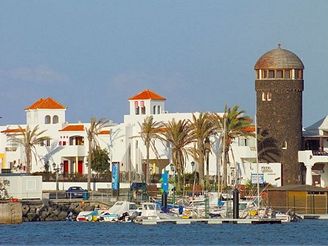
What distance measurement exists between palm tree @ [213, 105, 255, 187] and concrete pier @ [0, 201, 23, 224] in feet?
85.2

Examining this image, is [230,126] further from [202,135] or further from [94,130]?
[94,130]

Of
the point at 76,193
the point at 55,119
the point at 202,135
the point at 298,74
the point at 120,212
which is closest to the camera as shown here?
the point at 120,212

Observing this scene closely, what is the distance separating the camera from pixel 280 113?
135625mm

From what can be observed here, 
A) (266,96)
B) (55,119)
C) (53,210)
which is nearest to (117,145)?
(55,119)

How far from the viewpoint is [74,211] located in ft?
397

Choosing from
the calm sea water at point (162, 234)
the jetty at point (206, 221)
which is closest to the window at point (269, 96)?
the calm sea water at point (162, 234)

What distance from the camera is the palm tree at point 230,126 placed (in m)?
132

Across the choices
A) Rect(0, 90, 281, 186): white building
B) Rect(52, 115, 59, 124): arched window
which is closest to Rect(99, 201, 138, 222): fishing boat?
Rect(0, 90, 281, 186): white building

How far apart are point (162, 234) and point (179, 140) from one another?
115 ft

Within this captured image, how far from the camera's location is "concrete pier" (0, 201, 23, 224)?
359ft

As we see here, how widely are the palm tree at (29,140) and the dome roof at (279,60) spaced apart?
79.9 ft

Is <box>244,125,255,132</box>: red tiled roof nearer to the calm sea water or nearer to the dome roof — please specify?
the dome roof

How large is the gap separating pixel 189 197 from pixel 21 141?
110 feet

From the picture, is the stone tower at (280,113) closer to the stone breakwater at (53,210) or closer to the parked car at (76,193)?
the parked car at (76,193)
